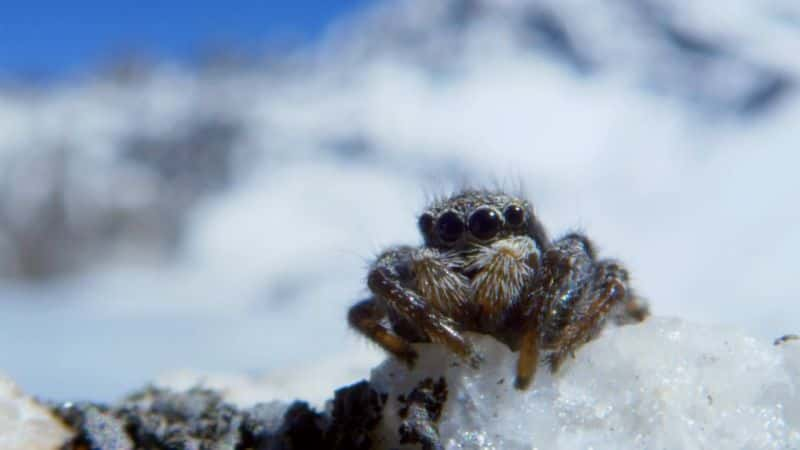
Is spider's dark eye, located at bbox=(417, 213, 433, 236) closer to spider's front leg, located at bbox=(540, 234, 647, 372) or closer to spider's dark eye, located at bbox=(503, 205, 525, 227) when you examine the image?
spider's dark eye, located at bbox=(503, 205, 525, 227)

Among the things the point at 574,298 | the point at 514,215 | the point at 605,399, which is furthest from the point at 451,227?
the point at 605,399

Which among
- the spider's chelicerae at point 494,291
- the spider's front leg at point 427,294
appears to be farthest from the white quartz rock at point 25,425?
the spider's front leg at point 427,294

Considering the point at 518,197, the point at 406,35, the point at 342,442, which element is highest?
the point at 406,35

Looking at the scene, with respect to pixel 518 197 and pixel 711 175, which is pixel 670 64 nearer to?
pixel 711 175

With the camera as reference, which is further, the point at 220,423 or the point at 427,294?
the point at 220,423

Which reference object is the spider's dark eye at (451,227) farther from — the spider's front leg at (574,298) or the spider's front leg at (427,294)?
the spider's front leg at (574,298)

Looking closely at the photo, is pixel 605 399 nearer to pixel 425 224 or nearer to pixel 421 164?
pixel 425 224

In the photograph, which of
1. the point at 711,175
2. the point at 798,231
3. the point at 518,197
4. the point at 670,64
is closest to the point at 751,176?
the point at 711,175
